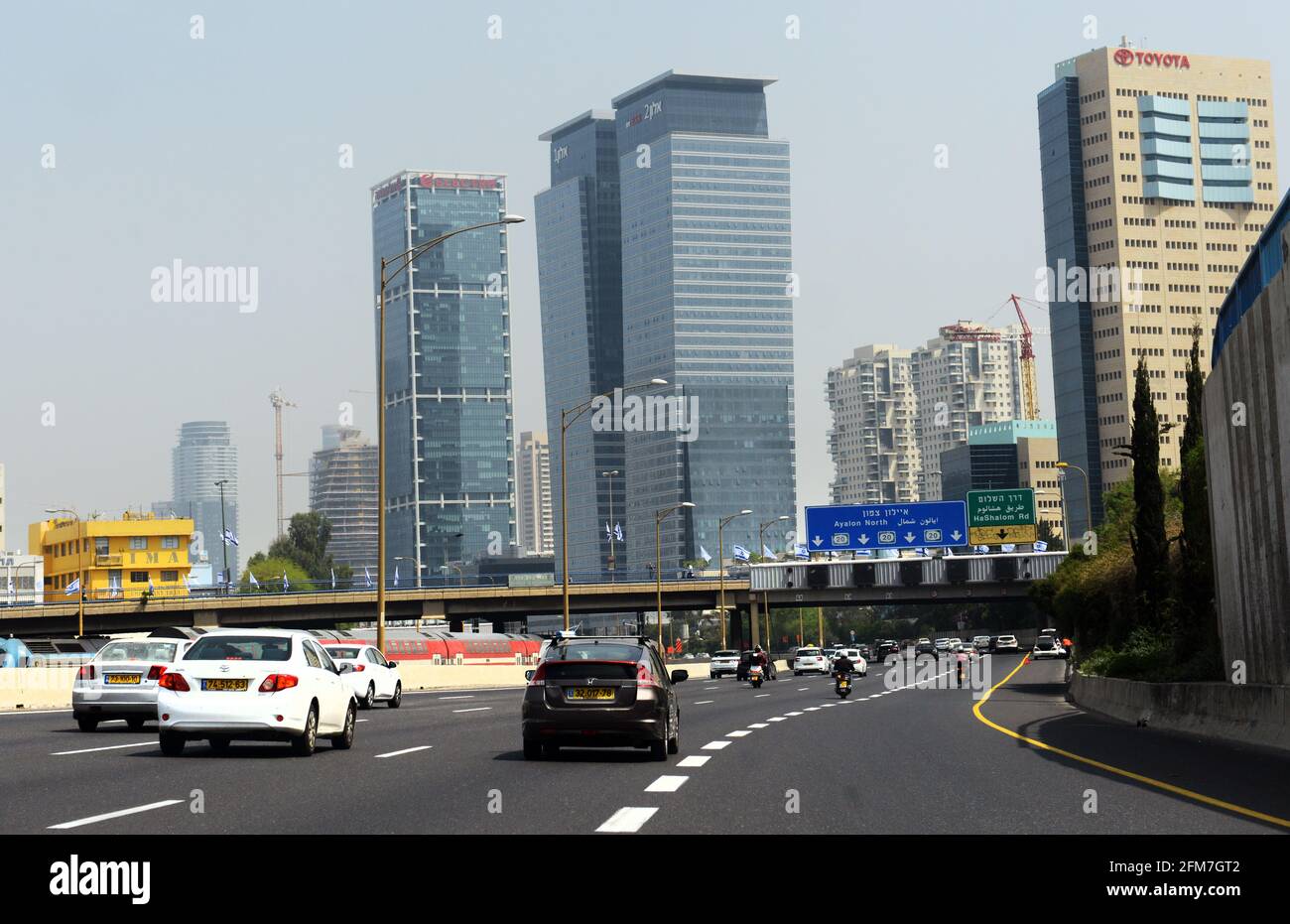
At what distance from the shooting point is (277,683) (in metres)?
19.9

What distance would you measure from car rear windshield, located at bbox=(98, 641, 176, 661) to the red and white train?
5847cm

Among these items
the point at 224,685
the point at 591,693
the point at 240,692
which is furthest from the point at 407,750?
the point at 591,693

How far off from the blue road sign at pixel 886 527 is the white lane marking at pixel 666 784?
84855 millimetres

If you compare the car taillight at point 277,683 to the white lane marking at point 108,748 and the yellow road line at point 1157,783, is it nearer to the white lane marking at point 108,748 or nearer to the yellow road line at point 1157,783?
the white lane marking at point 108,748

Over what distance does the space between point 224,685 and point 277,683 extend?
23.0 inches

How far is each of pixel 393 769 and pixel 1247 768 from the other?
8.97 metres

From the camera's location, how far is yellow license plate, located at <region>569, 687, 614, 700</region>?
20047 millimetres

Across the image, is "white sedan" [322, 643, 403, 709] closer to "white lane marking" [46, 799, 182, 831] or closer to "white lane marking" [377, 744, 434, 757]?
"white lane marking" [377, 744, 434, 757]

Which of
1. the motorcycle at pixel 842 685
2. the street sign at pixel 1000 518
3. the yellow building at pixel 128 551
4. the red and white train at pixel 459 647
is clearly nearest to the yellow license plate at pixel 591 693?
the motorcycle at pixel 842 685

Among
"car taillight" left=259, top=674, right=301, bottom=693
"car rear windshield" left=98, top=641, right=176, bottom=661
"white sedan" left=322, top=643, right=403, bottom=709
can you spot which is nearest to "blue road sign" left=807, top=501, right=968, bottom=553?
"white sedan" left=322, top=643, right=403, bottom=709

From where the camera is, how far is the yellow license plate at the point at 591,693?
20047 millimetres
